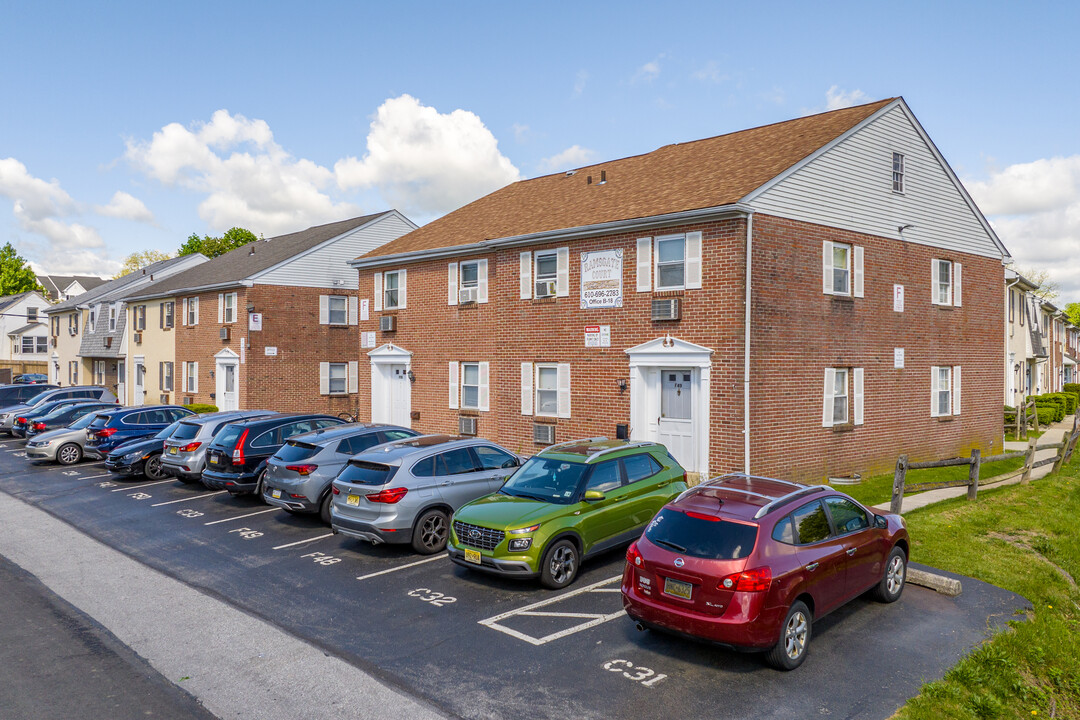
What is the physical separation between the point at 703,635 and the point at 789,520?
154 cm

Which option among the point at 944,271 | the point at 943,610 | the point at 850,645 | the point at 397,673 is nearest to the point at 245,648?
the point at 397,673

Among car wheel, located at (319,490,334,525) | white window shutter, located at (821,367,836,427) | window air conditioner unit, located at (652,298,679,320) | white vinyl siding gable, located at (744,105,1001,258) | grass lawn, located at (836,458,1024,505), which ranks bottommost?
grass lawn, located at (836,458,1024,505)

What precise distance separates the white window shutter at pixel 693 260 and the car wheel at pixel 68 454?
752 inches

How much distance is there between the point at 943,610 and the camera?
→ 30.0ft

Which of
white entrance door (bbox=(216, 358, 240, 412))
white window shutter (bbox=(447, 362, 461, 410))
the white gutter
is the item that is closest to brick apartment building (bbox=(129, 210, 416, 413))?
white entrance door (bbox=(216, 358, 240, 412))

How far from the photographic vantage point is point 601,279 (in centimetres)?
1831

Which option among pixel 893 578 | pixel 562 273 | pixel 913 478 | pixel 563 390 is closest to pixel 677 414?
pixel 563 390

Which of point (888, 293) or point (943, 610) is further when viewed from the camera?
point (888, 293)

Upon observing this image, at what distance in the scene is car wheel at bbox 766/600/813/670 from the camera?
7172 mm

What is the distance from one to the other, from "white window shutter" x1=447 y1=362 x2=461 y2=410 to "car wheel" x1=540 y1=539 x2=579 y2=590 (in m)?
13.1

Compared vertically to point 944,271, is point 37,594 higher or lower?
lower

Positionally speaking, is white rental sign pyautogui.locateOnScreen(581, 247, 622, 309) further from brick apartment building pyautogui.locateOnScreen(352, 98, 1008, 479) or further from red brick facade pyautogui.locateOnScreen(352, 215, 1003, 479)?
red brick facade pyautogui.locateOnScreen(352, 215, 1003, 479)

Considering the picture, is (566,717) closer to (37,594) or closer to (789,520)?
(789,520)

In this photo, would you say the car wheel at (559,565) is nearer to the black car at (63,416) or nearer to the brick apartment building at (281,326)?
the black car at (63,416)
